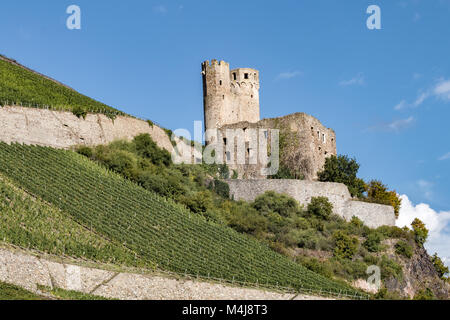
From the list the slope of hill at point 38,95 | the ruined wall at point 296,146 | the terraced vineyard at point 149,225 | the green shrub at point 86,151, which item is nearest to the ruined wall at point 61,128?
the slope of hill at point 38,95

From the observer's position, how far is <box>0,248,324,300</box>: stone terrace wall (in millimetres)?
20547

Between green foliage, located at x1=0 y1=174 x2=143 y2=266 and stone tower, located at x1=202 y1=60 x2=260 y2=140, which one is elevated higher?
stone tower, located at x1=202 y1=60 x2=260 y2=140

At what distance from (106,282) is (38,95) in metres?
24.9

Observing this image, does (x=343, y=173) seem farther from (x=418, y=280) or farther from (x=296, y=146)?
(x=418, y=280)

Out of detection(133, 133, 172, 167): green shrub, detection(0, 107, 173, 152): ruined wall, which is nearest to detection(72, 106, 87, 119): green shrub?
detection(0, 107, 173, 152): ruined wall

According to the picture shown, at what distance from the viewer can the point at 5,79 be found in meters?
45.7

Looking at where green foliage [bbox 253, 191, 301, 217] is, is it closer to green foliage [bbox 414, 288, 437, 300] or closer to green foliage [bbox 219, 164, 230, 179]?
green foliage [bbox 219, 164, 230, 179]

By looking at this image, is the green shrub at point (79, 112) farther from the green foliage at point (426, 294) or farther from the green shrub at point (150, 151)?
the green foliage at point (426, 294)

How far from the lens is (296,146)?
148 ft

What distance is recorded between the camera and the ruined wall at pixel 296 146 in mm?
44531

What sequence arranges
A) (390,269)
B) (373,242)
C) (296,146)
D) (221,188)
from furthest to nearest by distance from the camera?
(296,146) → (221,188) → (373,242) → (390,269)

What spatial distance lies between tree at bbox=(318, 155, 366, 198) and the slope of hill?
1567 cm

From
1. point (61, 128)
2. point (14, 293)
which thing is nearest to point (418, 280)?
point (61, 128)
